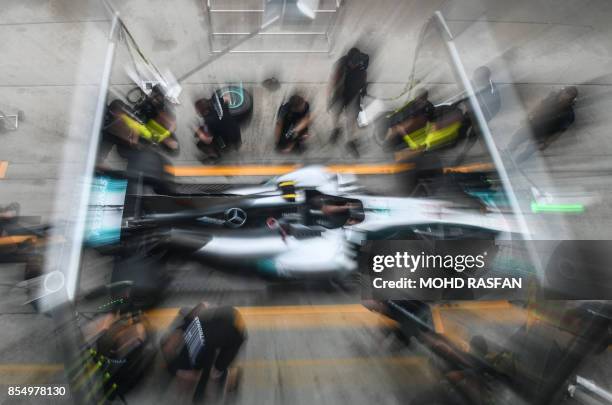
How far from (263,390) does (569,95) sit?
4.92 metres

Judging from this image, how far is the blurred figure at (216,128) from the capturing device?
3.49 metres

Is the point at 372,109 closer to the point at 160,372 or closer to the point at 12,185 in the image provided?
the point at 160,372

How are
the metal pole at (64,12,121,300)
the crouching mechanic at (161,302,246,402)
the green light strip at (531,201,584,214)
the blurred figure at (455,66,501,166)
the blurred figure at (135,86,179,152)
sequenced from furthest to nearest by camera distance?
the green light strip at (531,201,584,214), the blurred figure at (455,66,501,166), the blurred figure at (135,86,179,152), the crouching mechanic at (161,302,246,402), the metal pole at (64,12,121,300)

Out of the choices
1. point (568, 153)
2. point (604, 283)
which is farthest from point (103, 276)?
point (568, 153)

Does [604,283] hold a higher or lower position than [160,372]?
→ higher

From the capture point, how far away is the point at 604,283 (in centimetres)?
239

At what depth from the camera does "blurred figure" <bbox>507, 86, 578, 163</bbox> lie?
359cm

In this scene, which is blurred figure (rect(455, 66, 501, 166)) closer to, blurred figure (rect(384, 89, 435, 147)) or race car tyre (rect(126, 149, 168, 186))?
blurred figure (rect(384, 89, 435, 147))

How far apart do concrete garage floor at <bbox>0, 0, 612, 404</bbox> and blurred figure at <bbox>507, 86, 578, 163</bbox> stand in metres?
0.17

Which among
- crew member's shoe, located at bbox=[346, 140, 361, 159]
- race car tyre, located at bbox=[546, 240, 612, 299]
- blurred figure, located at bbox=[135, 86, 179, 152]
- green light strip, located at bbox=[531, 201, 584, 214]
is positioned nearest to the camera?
race car tyre, located at bbox=[546, 240, 612, 299]

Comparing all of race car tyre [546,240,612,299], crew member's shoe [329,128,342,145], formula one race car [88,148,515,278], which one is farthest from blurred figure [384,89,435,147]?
race car tyre [546,240,612,299]

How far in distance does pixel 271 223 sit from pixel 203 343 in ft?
4.17

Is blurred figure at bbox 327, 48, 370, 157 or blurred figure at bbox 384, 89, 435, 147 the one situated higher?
blurred figure at bbox 327, 48, 370, 157

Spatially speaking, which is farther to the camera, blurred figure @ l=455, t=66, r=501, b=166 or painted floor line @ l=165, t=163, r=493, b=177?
painted floor line @ l=165, t=163, r=493, b=177
